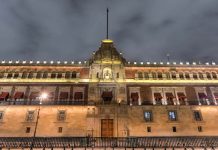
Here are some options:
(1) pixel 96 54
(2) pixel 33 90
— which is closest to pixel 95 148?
(2) pixel 33 90

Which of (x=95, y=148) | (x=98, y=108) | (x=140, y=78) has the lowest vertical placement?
(x=95, y=148)

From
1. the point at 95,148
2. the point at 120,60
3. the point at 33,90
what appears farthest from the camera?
the point at 120,60

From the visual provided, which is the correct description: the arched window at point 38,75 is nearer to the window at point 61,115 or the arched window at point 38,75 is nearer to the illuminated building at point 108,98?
the illuminated building at point 108,98

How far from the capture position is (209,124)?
37.3m

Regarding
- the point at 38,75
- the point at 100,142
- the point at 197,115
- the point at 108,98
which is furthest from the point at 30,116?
the point at 197,115

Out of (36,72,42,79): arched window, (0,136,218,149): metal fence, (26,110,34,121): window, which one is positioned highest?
(36,72,42,79): arched window

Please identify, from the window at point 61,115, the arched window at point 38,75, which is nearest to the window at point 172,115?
the window at point 61,115

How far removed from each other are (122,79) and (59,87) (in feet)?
34.9

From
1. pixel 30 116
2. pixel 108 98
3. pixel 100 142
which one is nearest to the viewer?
pixel 100 142

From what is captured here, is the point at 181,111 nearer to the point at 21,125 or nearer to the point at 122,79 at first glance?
the point at 122,79

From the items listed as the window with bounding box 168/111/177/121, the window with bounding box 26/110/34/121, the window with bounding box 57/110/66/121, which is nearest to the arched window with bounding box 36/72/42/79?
the window with bounding box 26/110/34/121

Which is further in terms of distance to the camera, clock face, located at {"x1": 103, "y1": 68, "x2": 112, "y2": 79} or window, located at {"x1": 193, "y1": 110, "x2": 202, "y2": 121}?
clock face, located at {"x1": 103, "y1": 68, "x2": 112, "y2": 79}

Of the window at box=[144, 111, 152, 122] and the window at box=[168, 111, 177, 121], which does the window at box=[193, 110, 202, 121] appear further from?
the window at box=[144, 111, 152, 122]

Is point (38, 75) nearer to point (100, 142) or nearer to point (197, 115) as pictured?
point (100, 142)
